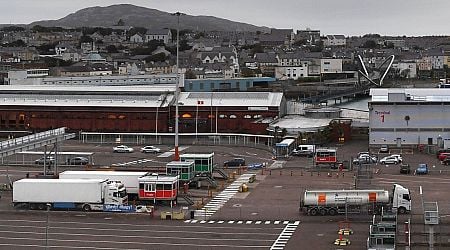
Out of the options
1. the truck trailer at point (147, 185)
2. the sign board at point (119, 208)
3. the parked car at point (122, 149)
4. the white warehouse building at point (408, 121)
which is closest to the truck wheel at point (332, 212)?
the truck trailer at point (147, 185)

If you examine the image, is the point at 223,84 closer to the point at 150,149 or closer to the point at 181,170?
the point at 150,149

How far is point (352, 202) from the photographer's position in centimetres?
1772

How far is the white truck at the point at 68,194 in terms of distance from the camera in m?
18.7

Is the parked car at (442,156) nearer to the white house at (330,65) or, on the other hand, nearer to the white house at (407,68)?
the white house at (330,65)

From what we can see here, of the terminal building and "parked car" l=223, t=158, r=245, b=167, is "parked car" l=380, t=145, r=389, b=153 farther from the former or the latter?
the terminal building

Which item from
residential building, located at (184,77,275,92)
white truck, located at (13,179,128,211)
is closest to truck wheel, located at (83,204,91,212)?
white truck, located at (13,179,128,211)

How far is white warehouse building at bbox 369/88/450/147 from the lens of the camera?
29.9m

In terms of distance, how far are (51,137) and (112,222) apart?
6.95 meters

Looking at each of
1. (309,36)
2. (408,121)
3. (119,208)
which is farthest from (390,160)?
(309,36)

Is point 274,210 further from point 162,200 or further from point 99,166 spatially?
point 99,166

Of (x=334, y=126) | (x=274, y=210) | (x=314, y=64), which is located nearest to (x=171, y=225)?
(x=274, y=210)

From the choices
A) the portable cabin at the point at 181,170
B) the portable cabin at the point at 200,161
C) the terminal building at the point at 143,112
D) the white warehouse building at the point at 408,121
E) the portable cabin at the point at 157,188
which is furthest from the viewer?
the terminal building at the point at 143,112

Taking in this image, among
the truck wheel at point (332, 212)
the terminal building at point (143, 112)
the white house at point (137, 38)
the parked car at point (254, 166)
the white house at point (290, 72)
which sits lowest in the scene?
the truck wheel at point (332, 212)

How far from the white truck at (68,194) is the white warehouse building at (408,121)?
13.5 metres
